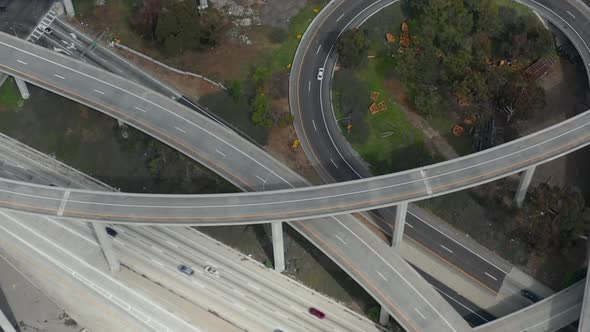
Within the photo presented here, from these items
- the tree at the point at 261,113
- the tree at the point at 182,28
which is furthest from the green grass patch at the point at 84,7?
the tree at the point at 261,113

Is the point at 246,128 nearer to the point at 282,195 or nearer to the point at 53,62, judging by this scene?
the point at 282,195

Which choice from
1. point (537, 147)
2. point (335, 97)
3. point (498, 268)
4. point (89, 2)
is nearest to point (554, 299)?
point (498, 268)

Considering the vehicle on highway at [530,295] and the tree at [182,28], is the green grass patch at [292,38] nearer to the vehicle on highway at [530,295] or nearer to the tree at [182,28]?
the tree at [182,28]

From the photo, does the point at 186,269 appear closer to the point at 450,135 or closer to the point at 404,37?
the point at 450,135

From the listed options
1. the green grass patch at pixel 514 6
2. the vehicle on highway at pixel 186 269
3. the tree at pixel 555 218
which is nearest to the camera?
the tree at pixel 555 218

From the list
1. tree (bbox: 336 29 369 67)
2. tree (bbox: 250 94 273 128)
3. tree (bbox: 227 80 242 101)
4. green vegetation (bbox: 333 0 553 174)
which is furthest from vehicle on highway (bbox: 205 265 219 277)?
tree (bbox: 336 29 369 67)
